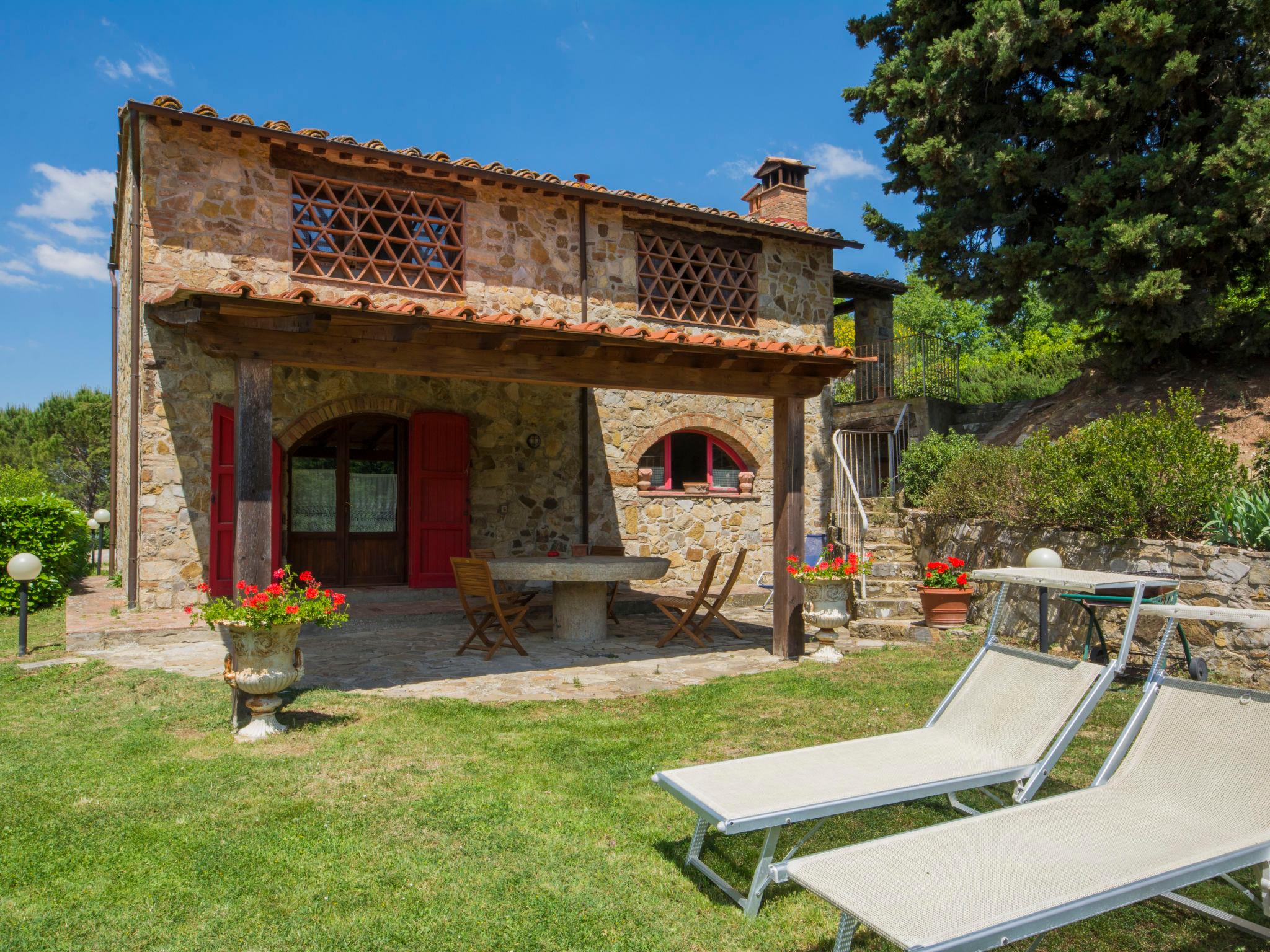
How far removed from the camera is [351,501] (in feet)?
34.1

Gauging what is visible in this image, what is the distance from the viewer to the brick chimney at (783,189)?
12.3 m

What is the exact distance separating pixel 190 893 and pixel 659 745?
2301mm

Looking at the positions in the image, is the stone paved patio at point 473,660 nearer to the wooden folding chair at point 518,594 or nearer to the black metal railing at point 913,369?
the wooden folding chair at point 518,594

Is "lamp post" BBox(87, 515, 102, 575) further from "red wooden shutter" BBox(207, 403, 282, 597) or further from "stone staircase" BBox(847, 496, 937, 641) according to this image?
"stone staircase" BBox(847, 496, 937, 641)

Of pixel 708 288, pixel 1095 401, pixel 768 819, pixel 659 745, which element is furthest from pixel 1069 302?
pixel 768 819

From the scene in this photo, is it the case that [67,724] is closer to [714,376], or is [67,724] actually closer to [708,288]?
[714,376]

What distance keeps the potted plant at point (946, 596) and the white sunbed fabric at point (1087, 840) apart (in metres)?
4.90

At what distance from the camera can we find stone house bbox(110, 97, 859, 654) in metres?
6.64

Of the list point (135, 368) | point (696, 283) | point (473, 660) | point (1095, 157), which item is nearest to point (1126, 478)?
point (1095, 157)

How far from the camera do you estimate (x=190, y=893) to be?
2799 mm

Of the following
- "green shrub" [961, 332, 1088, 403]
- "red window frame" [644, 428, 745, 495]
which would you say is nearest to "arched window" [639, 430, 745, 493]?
"red window frame" [644, 428, 745, 495]

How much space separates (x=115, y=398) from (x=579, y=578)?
9135mm

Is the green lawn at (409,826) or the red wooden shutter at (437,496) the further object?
the red wooden shutter at (437,496)

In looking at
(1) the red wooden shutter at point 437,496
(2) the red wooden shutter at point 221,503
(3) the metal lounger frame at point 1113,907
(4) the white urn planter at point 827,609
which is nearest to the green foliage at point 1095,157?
(4) the white urn planter at point 827,609
